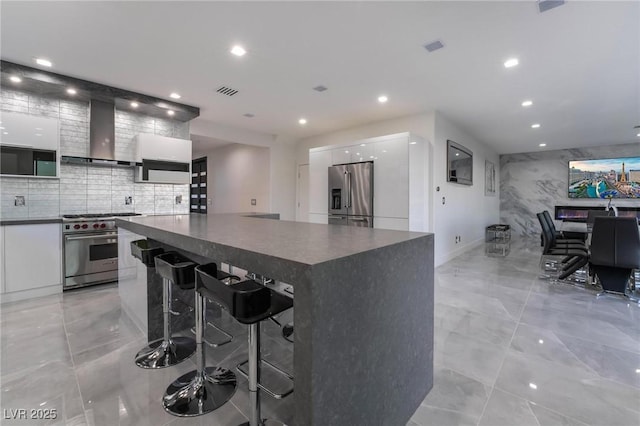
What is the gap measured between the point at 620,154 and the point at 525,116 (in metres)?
5.02

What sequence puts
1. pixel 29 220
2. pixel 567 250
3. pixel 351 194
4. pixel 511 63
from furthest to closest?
1. pixel 351 194
2. pixel 567 250
3. pixel 29 220
4. pixel 511 63

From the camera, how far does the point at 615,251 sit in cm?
328

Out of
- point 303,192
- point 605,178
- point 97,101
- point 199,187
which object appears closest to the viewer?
point 97,101

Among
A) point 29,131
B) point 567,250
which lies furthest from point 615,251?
point 29,131

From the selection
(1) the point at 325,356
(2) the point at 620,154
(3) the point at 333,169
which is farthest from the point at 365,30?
(2) the point at 620,154

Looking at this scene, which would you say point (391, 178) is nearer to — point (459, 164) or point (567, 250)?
point (459, 164)

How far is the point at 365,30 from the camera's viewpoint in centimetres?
244

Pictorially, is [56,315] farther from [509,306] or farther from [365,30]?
[509,306]

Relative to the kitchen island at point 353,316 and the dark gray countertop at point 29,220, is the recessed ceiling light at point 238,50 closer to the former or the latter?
the kitchen island at point 353,316

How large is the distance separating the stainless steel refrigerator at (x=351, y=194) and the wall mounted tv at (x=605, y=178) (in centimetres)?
715

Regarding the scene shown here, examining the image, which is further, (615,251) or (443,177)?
(443,177)

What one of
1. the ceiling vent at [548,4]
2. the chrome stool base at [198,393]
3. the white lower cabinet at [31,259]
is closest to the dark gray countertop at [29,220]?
the white lower cabinet at [31,259]

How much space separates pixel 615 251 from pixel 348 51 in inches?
150

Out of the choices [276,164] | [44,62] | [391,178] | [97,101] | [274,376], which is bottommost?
[274,376]
